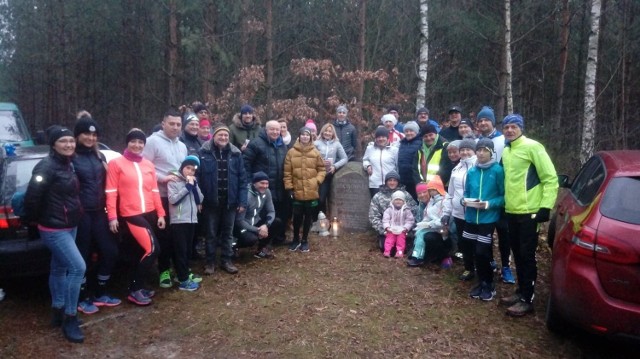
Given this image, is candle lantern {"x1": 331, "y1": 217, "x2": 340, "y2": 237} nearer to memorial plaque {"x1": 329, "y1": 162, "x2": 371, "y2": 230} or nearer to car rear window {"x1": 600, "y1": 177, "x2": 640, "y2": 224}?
memorial plaque {"x1": 329, "y1": 162, "x2": 371, "y2": 230}

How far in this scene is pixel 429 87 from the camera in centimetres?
2008

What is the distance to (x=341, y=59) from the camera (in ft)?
65.8

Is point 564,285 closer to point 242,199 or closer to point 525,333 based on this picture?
point 525,333

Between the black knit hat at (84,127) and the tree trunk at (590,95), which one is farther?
the tree trunk at (590,95)

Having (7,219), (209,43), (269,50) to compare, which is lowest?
(7,219)

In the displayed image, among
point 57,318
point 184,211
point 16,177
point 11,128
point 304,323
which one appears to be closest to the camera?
point 57,318

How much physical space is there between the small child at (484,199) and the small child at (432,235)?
1.29m

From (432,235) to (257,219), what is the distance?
2.49m

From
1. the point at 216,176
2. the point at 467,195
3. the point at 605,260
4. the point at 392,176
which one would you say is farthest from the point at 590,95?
the point at 216,176

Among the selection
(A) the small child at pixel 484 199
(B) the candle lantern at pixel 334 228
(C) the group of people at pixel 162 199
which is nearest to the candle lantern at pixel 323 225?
(B) the candle lantern at pixel 334 228

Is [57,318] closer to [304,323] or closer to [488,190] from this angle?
[304,323]

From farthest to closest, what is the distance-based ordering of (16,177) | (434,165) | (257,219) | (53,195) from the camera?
(434,165) → (257,219) → (16,177) → (53,195)

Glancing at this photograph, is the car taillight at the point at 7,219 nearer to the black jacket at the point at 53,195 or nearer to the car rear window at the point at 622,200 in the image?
the black jacket at the point at 53,195

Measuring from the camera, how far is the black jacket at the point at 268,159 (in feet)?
24.6
